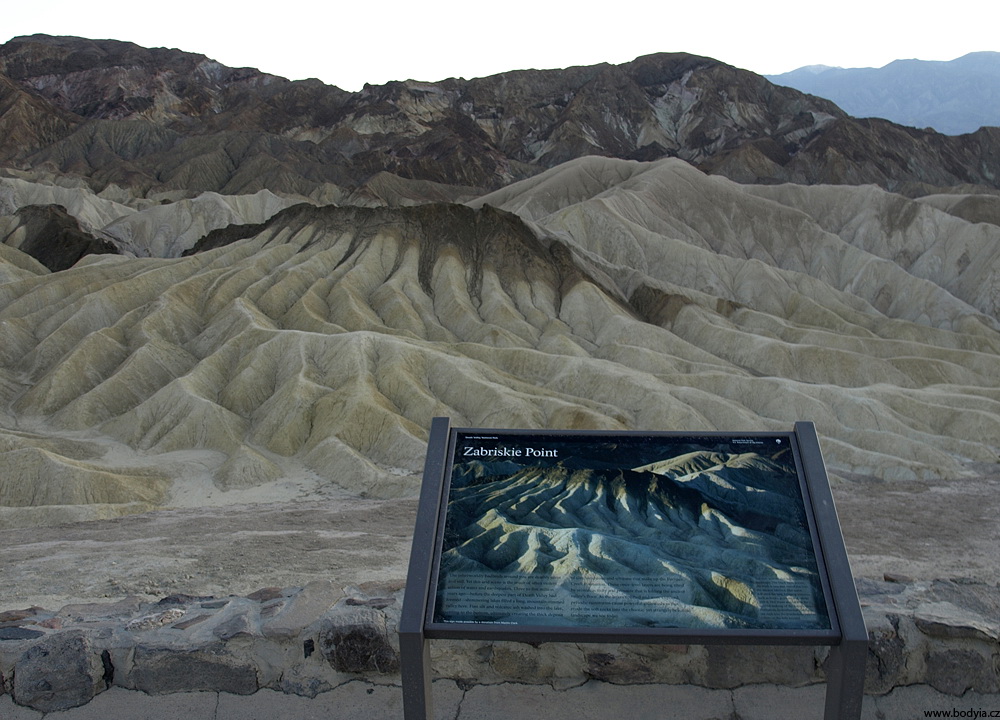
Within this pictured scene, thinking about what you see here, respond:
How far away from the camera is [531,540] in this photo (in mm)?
6594

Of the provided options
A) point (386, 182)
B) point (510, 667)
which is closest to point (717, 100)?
point (386, 182)

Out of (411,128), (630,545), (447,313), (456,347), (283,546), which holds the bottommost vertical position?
(283,546)

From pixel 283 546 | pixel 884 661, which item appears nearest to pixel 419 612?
pixel 884 661

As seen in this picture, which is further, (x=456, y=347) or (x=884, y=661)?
(x=456, y=347)

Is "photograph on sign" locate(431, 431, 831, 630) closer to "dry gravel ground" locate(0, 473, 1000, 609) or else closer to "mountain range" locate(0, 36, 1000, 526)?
"dry gravel ground" locate(0, 473, 1000, 609)

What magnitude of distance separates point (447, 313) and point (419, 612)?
1876 inches

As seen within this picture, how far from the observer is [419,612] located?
5988mm

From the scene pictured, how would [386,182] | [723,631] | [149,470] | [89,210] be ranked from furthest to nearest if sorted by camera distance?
[386,182]
[89,210]
[149,470]
[723,631]

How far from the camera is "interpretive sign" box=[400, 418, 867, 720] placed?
596cm

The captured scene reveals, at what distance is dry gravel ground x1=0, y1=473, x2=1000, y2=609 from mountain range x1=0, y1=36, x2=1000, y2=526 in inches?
145

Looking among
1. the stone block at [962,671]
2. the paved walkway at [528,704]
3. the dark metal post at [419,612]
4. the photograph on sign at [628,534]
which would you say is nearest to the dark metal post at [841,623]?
the photograph on sign at [628,534]

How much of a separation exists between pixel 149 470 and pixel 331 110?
133 meters

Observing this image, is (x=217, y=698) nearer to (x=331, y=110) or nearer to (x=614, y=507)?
(x=614, y=507)

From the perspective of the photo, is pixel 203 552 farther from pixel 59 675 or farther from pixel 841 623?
pixel 841 623
